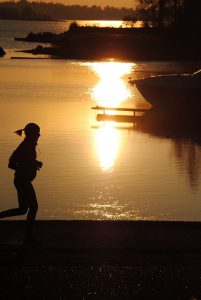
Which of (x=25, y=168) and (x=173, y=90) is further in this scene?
(x=173, y=90)

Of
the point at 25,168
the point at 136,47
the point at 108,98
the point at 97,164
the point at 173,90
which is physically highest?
the point at 136,47

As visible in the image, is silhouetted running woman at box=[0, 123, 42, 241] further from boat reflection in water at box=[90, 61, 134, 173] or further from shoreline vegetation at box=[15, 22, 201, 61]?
shoreline vegetation at box=[15, 22, 201, 61]

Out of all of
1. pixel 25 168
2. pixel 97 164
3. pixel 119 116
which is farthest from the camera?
pixel 119 116

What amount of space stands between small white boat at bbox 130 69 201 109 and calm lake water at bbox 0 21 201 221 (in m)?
2.20

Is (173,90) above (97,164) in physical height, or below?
above

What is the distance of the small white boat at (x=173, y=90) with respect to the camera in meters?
31.0

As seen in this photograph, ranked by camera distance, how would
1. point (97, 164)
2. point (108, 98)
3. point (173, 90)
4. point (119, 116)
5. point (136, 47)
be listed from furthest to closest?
1. point (136, 47)
2. point (108, 98)
3. point (173, 90)
4. point (119, 116)
5. point (97, 164)
